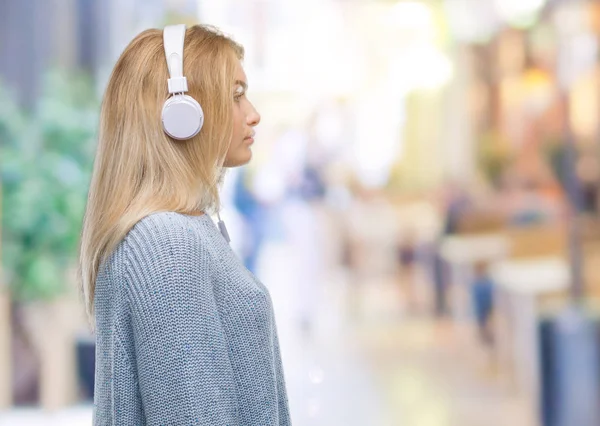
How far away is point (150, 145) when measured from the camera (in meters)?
1.12

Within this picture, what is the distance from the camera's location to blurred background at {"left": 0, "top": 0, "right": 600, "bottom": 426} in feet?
13.0

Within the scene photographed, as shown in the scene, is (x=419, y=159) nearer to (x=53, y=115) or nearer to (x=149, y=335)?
(x=53, y=115)

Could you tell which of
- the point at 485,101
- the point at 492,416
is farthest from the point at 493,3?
the point at 492,416

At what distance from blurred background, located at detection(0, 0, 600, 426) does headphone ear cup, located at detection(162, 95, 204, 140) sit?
2861 millimetres

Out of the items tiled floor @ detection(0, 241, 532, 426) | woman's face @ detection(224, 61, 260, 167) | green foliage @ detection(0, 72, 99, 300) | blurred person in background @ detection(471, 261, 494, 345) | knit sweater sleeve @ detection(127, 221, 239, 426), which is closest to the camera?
knit sweater sleeve @ detection(127, 221, 239, 426)

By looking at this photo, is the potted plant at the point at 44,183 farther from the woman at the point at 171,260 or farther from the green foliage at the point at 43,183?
the woman at the point at 171,260

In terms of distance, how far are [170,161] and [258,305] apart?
20cm

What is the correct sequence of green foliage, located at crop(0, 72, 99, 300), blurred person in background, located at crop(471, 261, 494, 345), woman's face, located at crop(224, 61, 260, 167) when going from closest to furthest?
woman's face, located at crop(224, 61, 260, 167)
green foliage, located at crop(0, 72, 99, 300)
blurred person in background, located at crop(471, 261, 494, 345)

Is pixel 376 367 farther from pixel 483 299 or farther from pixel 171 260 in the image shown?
pixel 171 260

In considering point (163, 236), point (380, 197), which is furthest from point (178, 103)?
point (380, 197)

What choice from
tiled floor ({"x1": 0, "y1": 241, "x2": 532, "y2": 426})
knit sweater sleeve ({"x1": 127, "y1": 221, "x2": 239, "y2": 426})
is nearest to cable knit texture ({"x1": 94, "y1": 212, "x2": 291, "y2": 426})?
knit sweater sleeve ({"x1": 127, "y1": 221, "x2": 239, "y2": 426})

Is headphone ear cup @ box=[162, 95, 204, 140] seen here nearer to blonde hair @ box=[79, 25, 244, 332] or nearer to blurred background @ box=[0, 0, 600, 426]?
blonde hair @ box=[79, 25, 244, 332]

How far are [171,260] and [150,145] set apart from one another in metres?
0.15

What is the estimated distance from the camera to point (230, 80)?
117cm
